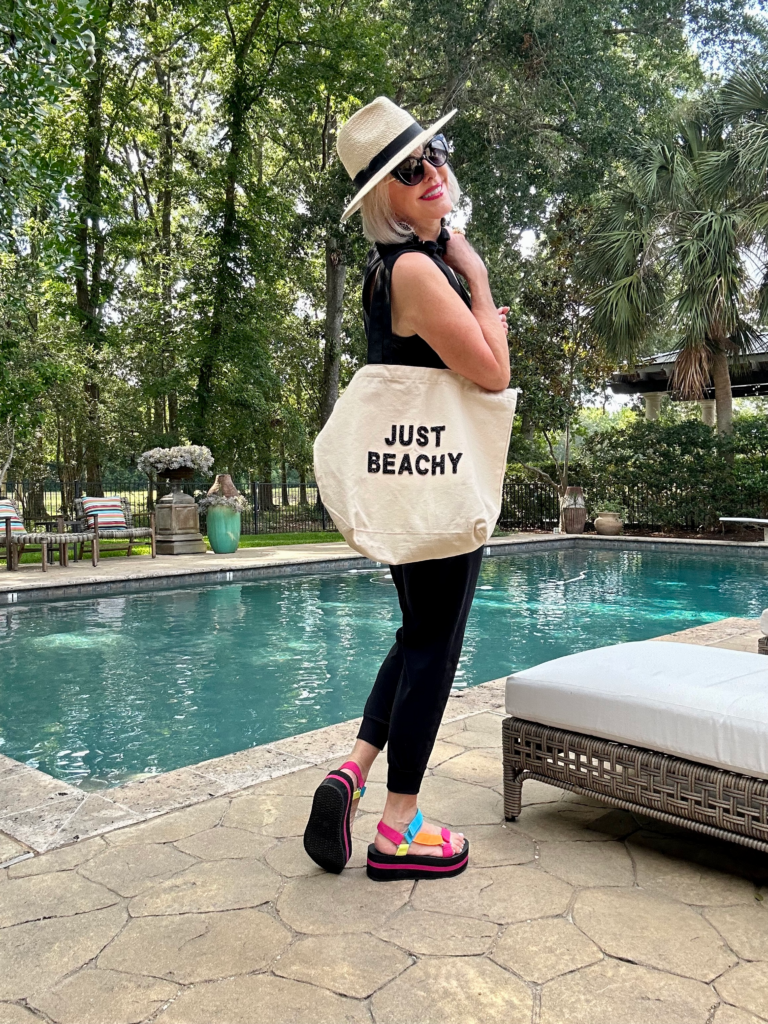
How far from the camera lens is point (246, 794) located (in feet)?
7.34

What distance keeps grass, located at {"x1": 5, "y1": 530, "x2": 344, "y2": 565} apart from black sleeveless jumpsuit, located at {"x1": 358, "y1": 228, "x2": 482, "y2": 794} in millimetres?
9499

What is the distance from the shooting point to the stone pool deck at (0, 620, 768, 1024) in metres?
1.29

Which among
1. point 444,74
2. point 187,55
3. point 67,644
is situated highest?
point 187,55

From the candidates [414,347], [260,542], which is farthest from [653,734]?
[260,542]

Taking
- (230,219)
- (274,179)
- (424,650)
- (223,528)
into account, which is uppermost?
(274,179)

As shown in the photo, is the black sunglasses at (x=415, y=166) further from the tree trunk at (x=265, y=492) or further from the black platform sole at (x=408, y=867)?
the tree trunk at (x=265, y=492)

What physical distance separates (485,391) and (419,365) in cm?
15

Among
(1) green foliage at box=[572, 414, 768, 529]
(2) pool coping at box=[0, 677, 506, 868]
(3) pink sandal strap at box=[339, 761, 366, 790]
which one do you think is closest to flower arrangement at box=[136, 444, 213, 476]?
(1) green foliage at box=[572, 414, 768, 529]

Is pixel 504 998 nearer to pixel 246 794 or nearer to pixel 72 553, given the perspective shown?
pixel 246 794

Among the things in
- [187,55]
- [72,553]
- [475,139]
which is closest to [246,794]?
[72,553]

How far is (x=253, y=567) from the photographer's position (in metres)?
9.21

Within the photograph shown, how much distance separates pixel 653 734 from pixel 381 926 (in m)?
0.70

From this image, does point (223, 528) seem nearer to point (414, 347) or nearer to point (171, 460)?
point (171, 460)

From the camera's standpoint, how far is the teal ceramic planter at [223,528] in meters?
10.9
